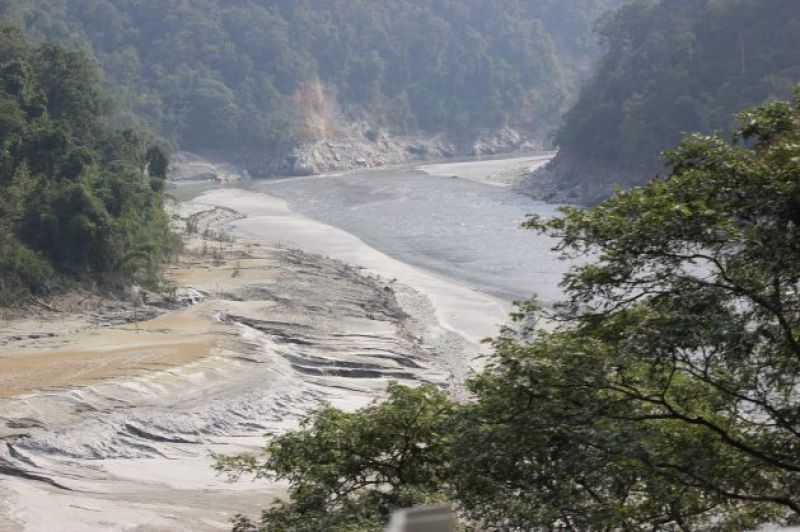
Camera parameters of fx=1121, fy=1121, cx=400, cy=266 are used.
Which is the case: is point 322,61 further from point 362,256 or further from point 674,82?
point 362,256

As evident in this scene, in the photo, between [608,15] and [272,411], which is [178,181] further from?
[272,411]

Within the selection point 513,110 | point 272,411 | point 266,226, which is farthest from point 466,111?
point 272,411

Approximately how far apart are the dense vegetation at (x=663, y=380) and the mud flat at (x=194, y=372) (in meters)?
8.66

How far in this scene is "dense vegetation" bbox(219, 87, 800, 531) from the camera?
10.8 metres

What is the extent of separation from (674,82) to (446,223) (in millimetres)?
18091

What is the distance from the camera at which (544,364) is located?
11.4m

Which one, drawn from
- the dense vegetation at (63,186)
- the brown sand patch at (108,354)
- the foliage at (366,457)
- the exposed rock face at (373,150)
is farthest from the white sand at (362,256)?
the exposed rock face at (373,150)

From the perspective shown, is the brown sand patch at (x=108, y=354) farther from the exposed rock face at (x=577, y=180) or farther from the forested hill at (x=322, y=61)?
the forested hill at (x=322, y=61)

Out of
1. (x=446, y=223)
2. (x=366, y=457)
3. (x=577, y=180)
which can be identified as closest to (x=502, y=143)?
(x=577, y=180)

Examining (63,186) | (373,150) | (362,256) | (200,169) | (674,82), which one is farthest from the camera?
(373,150)

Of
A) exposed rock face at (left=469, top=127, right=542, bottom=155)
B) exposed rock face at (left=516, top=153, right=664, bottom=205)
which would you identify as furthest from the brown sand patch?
exposed rock face at (left=469, top=127, right=542, bottom=155)

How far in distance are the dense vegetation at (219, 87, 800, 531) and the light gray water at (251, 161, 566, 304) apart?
84.6 feet

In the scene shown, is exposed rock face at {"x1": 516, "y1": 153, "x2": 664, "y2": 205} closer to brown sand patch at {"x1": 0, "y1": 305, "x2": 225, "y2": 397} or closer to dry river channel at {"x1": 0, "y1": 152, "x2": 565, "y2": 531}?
dry river channel at {"x1": 0, "y1": 152, "x2": 565, "y2": 531}

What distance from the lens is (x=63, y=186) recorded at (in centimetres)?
4025
